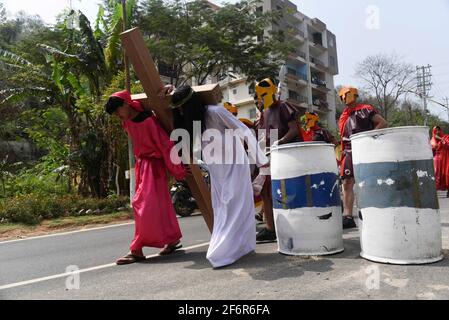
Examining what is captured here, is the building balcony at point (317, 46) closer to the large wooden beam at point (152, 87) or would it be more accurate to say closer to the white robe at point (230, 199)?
the large wooden beam at point (152, 87)

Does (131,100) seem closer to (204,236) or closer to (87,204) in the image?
(204,236)

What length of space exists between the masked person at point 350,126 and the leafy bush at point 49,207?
7457 mm

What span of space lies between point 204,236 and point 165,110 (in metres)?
2.64

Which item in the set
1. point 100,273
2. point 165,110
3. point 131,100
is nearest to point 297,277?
point 100,273

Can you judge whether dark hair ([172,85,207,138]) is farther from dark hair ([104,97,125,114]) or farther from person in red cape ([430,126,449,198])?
person in red cape ([430,126,449,198])

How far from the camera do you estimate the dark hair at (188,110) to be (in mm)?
4312

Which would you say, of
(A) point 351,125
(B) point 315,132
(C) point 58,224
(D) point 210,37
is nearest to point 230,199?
(A) point 351,125

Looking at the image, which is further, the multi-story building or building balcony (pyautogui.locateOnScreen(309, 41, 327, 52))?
building balcony (pyautogui.locateOnScreen(309, 41, 327, 52))

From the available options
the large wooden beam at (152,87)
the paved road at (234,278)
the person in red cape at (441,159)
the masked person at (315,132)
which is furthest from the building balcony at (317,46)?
the large wooden beam at (152,87)

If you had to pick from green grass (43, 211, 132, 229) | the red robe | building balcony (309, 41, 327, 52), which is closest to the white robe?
green grass (43, 211, 132, 229)

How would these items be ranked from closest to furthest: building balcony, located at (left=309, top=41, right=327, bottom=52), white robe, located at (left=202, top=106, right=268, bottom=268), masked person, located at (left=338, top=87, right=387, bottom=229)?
white robe, located at (left=202, top=106, right=268, bottom=268)
masked person, located at (left=338, top=87, right=387, bottom=229)
building balcony, located at (left=309, top=41, right=327, bottom=52)

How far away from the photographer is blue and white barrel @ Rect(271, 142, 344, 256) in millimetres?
4191

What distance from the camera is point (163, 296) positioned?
320cm

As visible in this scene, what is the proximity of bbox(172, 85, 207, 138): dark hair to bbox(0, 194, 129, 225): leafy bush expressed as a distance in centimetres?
710
